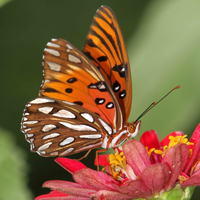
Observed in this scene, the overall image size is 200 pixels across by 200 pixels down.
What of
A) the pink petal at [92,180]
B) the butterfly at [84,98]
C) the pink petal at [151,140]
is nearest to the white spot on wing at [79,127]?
the butterfly at [84,98]

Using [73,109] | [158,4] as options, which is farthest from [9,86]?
[158,4]

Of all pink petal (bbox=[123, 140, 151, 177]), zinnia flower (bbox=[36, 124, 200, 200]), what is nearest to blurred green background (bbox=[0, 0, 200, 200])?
zinnia flower (bbox=[36, 124, 200, 200])

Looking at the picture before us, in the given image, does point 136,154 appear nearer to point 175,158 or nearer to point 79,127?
point 175,158

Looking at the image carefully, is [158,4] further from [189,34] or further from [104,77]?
[104,77]

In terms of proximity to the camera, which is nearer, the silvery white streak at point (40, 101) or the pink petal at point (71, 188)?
the pink petal at point (71, 188)

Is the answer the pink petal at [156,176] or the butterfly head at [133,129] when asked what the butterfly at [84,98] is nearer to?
the butterfly head at [133,129]

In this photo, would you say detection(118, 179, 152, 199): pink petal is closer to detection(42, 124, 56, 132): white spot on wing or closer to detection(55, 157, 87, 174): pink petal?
detection(55, 157, 87, 174): pink petal

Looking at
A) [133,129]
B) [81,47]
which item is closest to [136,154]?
[133,129]
